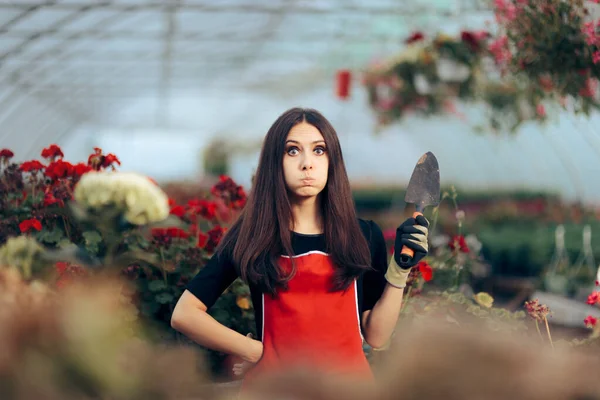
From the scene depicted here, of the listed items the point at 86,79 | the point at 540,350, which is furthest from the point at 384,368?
the point at 86,79

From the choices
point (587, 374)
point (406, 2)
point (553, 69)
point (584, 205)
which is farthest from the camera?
point (406, 2)

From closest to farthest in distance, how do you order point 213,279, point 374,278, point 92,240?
point 213,279, point 374,278, point 92,240

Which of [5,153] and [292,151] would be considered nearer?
[292,151]

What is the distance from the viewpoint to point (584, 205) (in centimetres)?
1021

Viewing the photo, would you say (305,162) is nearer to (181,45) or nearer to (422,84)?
(422,84)

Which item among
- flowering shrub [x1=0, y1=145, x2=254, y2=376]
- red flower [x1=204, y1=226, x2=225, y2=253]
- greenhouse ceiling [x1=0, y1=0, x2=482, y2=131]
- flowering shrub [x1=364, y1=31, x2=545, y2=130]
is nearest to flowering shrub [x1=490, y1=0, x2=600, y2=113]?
flowering shrub [x1=0, y1=145, x2=254, y2=376]

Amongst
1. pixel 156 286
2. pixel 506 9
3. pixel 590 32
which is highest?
pixel 506 9

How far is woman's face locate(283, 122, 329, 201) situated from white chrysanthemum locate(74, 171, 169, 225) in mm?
442

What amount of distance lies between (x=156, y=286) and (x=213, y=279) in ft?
3.23

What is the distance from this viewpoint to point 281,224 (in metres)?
1.42

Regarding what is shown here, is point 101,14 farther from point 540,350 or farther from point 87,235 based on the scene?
point 540,350

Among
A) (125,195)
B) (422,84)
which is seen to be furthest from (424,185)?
(422,84)

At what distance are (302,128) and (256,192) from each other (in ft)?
0.49

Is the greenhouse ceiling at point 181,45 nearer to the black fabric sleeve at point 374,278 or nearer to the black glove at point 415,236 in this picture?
the black fabric sleeve at point 374,278
